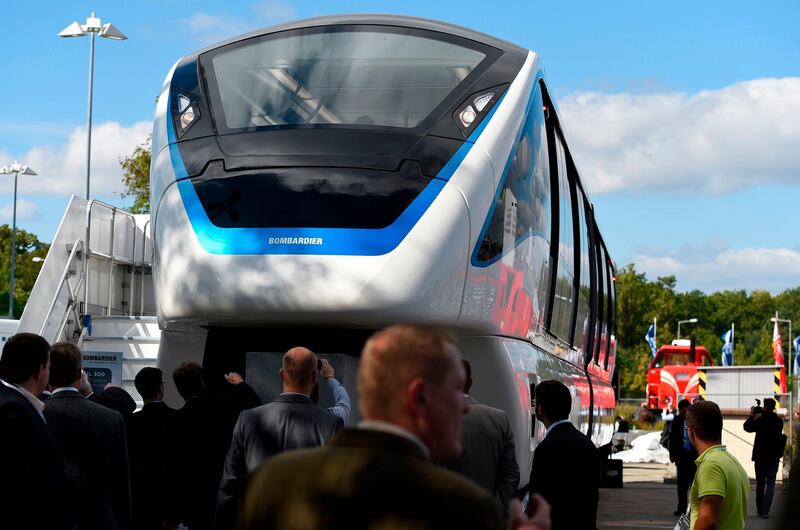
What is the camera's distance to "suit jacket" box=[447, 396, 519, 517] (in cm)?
677

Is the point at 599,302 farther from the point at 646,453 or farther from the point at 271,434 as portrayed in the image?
the point at 646,453

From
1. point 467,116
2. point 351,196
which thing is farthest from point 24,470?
point 467,116

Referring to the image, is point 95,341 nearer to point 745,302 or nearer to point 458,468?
point 458,468

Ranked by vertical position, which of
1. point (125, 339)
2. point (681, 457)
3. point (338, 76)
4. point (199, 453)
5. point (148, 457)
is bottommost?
point (681, 457)

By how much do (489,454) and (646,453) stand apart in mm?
31391

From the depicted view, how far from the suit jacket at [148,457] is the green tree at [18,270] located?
7877cm

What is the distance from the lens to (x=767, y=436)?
19.5 m

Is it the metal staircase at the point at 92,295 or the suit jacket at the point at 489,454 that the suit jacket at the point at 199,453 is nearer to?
the suit jacket at the point at 489,454

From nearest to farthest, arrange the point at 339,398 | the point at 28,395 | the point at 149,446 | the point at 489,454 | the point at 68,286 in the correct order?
the point at 28,395, the point at 489,454, the point at 339,398, the point at 149,446, the point at 68,286

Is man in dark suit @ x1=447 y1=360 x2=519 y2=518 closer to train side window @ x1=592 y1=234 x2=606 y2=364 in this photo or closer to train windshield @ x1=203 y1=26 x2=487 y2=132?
train windshield @ x1=203 y1=26 x2=487 y2=132

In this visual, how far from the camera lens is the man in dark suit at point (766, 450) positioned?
1909cm

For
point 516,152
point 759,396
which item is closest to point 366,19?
point 516,152

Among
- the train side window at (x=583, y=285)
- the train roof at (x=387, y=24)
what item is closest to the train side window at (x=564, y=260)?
the train side window at (x=583, y=285)

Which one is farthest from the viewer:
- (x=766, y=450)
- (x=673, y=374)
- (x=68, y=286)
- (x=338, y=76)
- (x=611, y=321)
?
(x=673, y=374)
